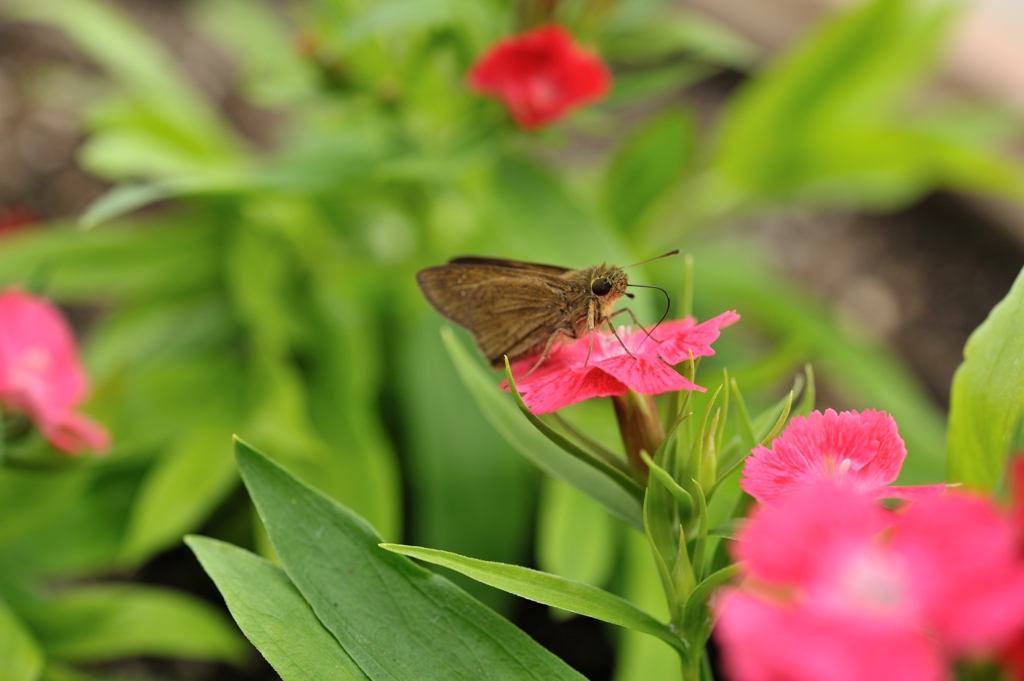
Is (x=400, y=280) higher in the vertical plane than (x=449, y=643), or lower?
higher

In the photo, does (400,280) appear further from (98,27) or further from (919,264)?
(919,264)

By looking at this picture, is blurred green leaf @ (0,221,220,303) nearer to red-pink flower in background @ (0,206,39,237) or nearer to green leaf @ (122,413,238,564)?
red-pink flower in background @ (0,206,39,237)

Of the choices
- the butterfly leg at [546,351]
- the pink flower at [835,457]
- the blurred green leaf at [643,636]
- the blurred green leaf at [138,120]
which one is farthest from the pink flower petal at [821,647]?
the blurred green leaf at [138,120]

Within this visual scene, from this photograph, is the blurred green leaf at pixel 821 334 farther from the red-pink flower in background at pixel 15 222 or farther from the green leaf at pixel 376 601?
the red-pink flower in background at pixel 15 222

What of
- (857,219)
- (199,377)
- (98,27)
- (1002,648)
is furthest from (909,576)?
(857,219)

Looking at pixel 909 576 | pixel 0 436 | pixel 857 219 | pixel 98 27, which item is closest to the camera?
pixel 909 576

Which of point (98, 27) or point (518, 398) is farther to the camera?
point (98, 27)
